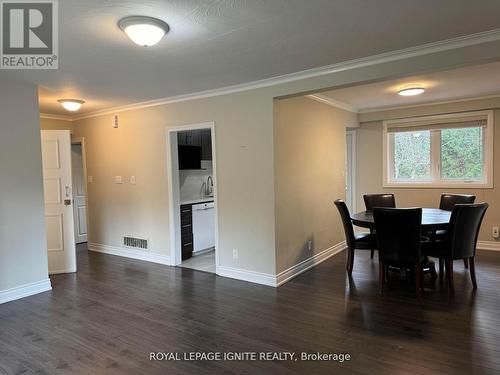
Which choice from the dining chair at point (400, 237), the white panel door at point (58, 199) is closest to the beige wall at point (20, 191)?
the white panel door at point (58, 199)

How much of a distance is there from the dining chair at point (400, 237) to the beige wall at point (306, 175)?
3.57 ft

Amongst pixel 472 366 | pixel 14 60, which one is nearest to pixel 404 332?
pixel 472 366

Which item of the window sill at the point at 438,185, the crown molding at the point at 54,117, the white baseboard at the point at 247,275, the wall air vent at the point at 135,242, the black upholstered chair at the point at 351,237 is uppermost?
the crown molding at the point at 54,117

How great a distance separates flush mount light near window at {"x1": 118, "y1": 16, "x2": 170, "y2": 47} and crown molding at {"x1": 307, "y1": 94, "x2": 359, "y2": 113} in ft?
8.87

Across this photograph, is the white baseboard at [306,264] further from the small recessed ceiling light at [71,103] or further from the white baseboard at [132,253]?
the small recessed ceiling light at [71,103]

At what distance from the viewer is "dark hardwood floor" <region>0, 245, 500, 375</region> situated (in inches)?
95.3

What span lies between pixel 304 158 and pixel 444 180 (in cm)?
285

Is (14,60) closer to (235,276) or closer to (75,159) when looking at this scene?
(235,276)

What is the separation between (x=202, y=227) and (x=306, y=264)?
1.87m

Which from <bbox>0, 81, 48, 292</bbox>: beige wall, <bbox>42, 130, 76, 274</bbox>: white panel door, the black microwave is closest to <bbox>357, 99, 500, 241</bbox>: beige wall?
the black microwave

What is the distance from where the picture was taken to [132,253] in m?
5.52

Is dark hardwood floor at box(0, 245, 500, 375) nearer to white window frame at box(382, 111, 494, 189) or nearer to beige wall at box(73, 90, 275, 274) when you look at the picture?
beige wall at box(73, 90, 275, 274)

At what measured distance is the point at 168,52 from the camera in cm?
293

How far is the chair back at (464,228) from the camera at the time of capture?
3596mm
